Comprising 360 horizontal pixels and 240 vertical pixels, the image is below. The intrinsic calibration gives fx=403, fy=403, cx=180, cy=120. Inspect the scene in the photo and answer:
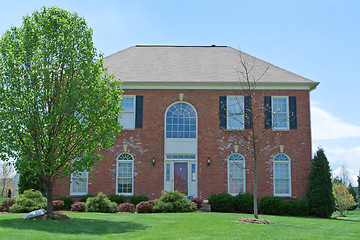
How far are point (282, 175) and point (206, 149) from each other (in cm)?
451

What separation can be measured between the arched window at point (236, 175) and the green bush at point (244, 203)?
177cm

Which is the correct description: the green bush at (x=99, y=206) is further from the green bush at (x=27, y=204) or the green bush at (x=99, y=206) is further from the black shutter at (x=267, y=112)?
the black shutter at (x=267, y=112)

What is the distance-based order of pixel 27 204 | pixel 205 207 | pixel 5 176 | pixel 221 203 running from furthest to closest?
pixel 5 176
pixel 221 203
pixel 205 207
pixel 27 204

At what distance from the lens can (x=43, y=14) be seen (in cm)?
1452

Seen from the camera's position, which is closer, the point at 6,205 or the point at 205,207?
the point at 6,205

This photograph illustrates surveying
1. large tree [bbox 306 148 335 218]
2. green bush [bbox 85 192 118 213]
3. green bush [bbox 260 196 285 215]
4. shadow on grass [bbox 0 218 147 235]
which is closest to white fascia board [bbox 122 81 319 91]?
large tree [bbox 306 148 335 218]

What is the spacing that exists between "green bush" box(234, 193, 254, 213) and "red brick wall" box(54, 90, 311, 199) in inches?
70.1

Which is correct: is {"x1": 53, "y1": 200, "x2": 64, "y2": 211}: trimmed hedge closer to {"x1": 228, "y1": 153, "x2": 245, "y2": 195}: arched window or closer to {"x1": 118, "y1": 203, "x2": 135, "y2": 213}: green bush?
{"x1": 118, "y1": 203, "x2": 135, "y2": 213}: green bush

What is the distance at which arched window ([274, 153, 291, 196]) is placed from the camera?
22.5 metres

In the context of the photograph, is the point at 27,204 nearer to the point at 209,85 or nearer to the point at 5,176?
the point at 209,85

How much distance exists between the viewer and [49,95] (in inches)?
561

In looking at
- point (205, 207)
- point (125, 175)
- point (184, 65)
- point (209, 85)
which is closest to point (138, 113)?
point (125, 175)

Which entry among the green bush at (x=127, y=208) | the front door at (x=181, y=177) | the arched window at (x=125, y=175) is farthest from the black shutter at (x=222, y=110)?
the green bush at (x=127, y=208)

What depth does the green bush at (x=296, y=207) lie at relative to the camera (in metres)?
20.3
